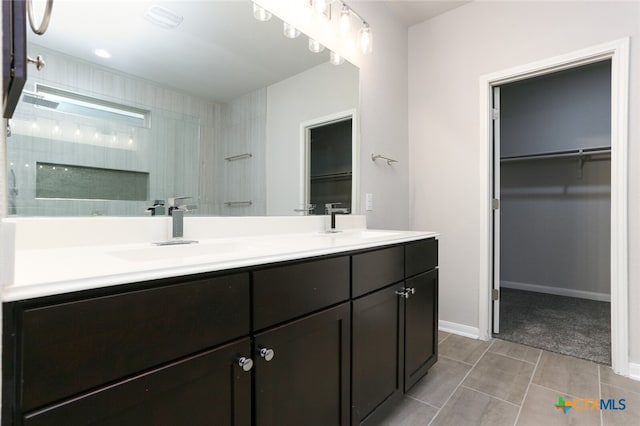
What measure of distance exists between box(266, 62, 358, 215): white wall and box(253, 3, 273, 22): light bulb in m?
0.30

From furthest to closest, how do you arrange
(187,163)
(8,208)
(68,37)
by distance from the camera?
(187,163)
(68,37)
(8,208)

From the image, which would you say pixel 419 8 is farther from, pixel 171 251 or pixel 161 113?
pixel 171 251

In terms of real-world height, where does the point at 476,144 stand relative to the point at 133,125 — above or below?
above

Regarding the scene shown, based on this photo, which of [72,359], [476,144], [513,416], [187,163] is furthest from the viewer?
[476,144]

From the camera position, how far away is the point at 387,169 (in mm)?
2391

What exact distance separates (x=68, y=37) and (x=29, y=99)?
24 cm

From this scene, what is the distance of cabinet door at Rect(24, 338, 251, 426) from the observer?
539mm

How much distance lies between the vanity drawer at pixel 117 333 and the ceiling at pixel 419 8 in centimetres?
258

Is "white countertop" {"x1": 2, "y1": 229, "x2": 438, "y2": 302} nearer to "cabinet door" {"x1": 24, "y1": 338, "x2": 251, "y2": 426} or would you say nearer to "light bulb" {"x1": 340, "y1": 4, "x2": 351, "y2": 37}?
"cabinet door" {"x1": 24, "y1": 338, "x2": 251, "y2": 426}

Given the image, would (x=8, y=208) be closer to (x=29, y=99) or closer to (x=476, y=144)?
(x=29, y=99)

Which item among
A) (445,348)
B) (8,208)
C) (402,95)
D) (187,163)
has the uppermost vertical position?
(402,95)

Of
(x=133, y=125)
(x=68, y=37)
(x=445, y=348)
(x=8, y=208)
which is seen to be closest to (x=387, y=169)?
(x=445, y=348)

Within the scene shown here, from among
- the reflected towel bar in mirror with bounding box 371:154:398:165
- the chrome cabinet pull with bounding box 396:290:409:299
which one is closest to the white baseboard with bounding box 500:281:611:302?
the reflected towel bar in mirror with bounding box 371:154:398:165

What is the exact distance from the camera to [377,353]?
4.11 feet
